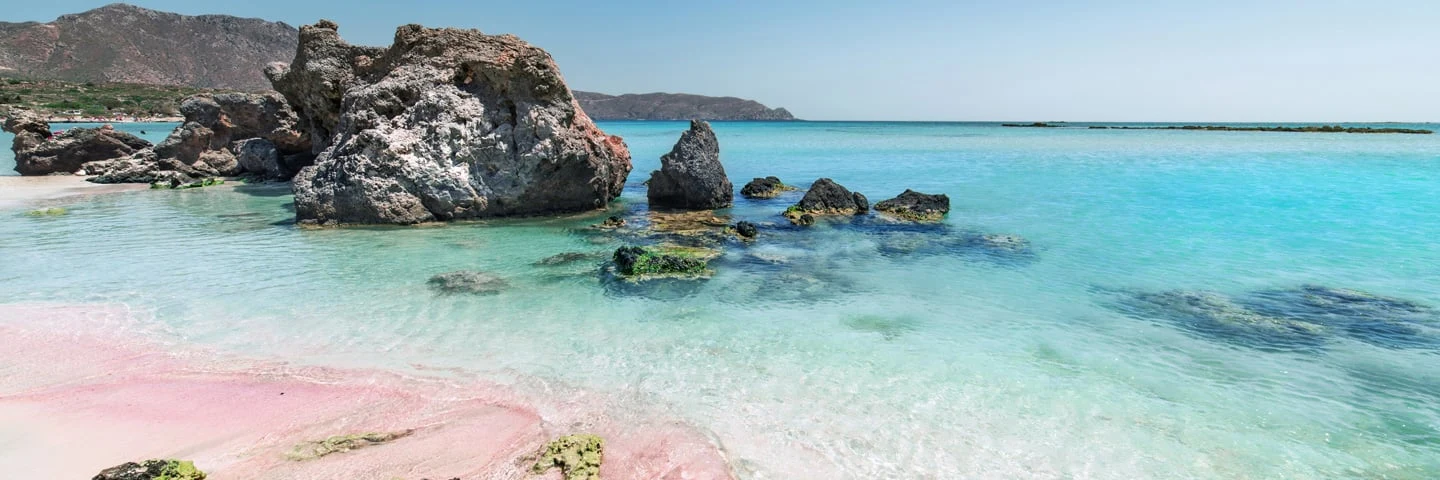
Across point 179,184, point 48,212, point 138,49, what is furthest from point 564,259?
point 138,49

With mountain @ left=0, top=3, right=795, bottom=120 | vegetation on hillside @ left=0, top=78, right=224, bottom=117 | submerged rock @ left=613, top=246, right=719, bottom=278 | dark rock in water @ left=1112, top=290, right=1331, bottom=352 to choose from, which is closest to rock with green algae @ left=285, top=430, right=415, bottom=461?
submerged rock @ left=613, top=246, right=719, bottom=278

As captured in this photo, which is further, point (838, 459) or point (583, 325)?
point (583, 325)

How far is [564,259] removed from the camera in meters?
10.9

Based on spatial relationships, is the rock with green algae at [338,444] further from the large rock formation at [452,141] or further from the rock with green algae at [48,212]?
the rock with green algae at [48,212]

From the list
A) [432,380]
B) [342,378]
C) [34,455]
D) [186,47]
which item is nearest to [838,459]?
[432,380]

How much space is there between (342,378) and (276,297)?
3.42 metres

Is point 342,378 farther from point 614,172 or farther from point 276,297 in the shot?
point 614,172

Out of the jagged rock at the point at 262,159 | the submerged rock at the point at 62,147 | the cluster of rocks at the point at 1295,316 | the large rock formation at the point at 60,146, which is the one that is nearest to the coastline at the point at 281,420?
the cluster of rocks at the point at 1295,316

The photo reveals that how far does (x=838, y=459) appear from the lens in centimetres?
473

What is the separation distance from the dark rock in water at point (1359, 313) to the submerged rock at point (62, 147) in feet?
106

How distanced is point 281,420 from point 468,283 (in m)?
4.19

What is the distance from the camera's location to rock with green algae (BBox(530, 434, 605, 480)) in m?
4.43

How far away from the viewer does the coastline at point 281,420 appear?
14.8 ft

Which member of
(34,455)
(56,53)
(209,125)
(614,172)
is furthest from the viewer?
(56,53)
